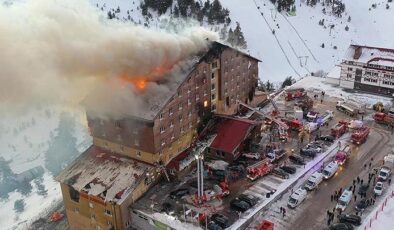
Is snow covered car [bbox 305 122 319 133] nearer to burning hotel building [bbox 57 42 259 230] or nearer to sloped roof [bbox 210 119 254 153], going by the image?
sloped roof [bbox 210 119 254 153]

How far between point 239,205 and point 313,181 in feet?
28.6

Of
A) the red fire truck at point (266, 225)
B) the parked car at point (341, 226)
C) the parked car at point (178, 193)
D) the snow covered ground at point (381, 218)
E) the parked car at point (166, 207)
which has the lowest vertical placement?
the snow covered ground at point (381, 218)

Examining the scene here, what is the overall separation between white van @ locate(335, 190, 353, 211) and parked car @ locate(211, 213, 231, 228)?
1069 centimetres

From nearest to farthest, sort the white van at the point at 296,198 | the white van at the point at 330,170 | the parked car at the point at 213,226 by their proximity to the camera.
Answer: the parked car at the point at 213,226, the white van at the point at 296,198, the white van at the point at 330,170

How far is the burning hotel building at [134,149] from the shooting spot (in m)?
46.4

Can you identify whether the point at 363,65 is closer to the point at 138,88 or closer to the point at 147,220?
the point at 138,88

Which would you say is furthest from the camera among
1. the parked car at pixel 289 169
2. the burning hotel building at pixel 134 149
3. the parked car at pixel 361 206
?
the parked car at pixel 289 169

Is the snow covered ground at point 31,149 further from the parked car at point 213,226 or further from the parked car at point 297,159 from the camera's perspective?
the parked car at point 213,226

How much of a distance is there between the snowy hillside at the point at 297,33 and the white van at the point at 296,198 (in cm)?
6700

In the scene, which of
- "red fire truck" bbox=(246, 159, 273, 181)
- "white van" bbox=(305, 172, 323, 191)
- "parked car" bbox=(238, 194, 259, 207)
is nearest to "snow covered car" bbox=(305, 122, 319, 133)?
"red fire truck" bbox=(246, 159, 273, 181)

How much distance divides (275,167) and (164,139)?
12.6 metres

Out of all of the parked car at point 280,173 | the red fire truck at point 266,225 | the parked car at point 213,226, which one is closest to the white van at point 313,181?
the parked car at point 280,173

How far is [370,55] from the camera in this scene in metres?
72.2

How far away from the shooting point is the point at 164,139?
49031mm
